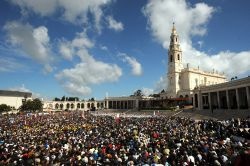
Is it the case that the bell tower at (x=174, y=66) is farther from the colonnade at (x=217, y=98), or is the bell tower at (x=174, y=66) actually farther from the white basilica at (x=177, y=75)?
the colonnade at (x=217, y=98)

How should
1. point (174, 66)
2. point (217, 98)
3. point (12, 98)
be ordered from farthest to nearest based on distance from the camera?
1. point (12, 98)
2. point (174, 66)
3. point (217, 98)

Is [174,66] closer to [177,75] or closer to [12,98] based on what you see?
[177,75]

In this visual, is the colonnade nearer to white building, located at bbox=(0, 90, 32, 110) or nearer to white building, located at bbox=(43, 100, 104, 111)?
white building, located at bbox=(43, 100, 104, 111)

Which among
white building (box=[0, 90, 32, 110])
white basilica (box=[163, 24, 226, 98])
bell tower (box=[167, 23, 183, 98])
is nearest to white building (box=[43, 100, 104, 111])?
white building (box=[0, 90, 32, 110])

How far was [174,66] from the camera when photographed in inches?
3147

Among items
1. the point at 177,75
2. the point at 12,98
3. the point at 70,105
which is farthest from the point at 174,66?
the point at 12,98

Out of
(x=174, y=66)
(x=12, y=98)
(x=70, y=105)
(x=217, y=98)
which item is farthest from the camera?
(x=70, y=105)

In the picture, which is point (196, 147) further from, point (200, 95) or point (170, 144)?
point (200, 95)

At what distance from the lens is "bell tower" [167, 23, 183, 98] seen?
7956 cm

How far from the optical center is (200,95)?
57.8 meters

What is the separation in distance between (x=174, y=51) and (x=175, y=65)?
180 inches

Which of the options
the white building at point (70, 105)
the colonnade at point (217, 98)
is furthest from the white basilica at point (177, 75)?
the white building at point (70, 105)

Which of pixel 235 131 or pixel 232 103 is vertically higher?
pixel 232 103

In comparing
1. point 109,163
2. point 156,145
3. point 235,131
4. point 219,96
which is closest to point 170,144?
point 156,145
